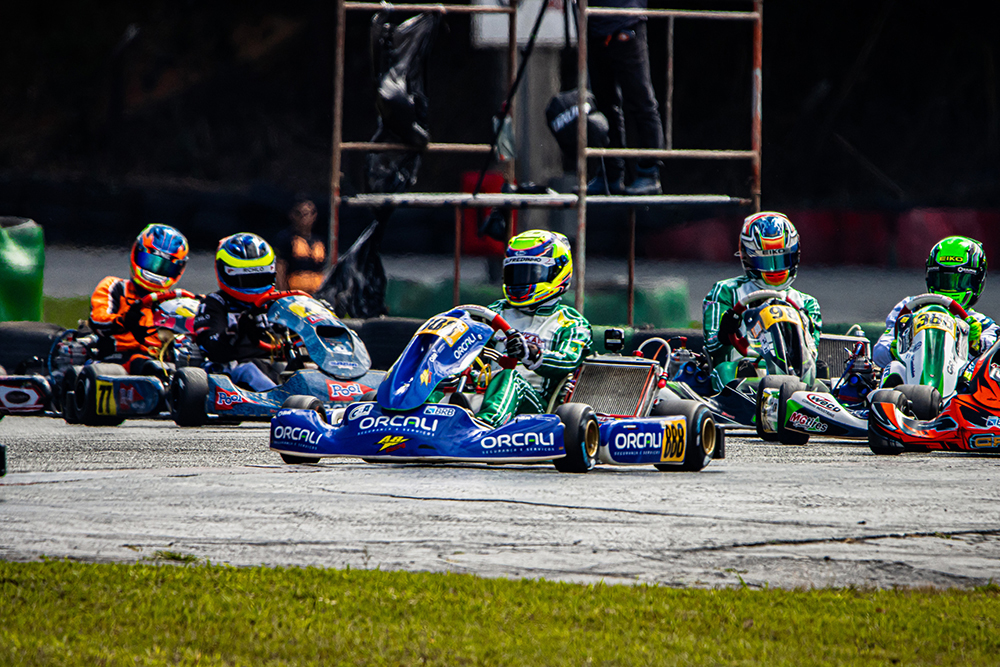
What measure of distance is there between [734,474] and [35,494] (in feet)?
9.28

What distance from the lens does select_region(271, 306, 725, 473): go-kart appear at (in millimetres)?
6160

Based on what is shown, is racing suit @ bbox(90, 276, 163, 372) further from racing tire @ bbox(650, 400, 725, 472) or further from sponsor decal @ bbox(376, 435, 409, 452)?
racing tire @ bbox(650, 400, 725, 472)

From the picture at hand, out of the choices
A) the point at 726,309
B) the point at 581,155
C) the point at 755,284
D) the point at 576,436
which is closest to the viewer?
the point at 576,436

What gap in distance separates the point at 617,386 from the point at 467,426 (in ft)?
3.17

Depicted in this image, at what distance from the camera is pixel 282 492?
5.44 meters

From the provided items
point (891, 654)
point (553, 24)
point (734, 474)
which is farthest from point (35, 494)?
point (553, 24)

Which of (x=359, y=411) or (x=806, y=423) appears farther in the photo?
(x=806, y=423)

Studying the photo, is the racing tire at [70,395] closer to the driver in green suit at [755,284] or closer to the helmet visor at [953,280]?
the driver in green suit at [755,284]

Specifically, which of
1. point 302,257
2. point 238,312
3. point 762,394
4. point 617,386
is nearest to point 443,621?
point 617,386

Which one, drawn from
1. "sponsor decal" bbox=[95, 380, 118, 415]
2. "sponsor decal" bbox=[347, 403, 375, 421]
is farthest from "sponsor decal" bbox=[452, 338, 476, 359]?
"sponsor decal" bbox=[95, 380, 118, 415]

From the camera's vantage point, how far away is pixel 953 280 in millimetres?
8211

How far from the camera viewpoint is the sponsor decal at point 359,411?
640 centimetres

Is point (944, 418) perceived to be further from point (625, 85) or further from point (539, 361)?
point (625, 85)

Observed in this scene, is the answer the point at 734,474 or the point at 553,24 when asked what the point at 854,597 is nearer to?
the point at 734,474
